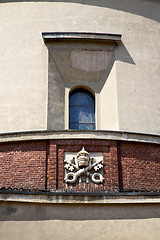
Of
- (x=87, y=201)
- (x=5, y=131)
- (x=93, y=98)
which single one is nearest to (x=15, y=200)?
(x=87, y=201)

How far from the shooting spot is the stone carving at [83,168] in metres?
13.6

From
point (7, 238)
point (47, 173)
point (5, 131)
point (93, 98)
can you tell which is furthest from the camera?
point (93, 98)

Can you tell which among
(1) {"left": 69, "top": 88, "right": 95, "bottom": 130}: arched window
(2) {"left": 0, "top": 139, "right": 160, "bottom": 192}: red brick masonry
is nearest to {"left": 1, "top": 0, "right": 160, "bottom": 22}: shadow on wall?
(1) {"left": 69, "top": 88, "right": 95, "bottom": 130}: arched window

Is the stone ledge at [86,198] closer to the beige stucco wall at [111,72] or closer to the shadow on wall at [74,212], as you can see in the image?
the shadow on wall at [74,212]

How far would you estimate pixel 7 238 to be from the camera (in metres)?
12.3

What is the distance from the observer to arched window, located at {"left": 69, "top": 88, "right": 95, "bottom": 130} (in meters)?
15.7

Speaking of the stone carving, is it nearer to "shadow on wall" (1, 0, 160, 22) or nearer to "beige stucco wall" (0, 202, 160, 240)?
"beige stucco wall" (0, 202, 160, 240)

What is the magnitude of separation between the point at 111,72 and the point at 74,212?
5131 millimetres

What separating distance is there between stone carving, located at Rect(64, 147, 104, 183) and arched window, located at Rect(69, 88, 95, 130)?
1987 mm

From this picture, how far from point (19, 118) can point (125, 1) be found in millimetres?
5578

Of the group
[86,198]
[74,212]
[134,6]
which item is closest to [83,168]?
[86,198]

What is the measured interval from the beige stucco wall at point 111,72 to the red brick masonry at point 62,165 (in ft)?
2.90

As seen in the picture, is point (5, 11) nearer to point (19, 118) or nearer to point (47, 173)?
→ point (19, 118)

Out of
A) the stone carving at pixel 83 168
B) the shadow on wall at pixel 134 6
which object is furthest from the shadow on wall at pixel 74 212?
the shadow on wall at pixel 134 6
